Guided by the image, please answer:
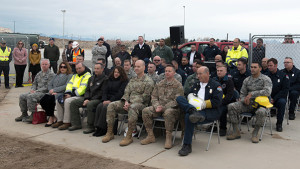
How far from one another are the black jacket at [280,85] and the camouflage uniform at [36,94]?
5.43 meters

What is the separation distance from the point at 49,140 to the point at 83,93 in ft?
4.79

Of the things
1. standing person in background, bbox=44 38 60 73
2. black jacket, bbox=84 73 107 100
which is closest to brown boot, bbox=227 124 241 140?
black jacket, bbox=84 73 107 100

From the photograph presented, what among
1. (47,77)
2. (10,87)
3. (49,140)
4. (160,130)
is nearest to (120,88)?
(160,130)

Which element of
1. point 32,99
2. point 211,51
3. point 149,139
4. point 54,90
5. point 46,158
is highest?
point 211,51

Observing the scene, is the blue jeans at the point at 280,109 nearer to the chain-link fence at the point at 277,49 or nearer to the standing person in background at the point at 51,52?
the chain-link fence at the point at 277,49

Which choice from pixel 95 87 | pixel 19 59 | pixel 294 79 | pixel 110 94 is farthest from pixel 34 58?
pixel 294 79

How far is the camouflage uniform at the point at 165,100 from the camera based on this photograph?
5.92 m

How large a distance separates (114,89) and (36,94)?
2228 millimetres

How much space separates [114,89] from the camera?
22.6 feet

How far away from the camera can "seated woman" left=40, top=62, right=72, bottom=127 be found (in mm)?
7605

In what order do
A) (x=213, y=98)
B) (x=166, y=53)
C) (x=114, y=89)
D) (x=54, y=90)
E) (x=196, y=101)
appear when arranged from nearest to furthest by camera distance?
(x=196, y=101) < (x=213, y=98) < (x=114, y=89) < (x=54, y=90) < (x=166, y=53)

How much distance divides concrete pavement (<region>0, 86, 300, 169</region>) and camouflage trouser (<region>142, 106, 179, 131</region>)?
41cm

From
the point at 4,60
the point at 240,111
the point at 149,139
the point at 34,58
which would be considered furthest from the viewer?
the point at 34,58

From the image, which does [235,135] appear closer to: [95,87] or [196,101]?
[196,101]
